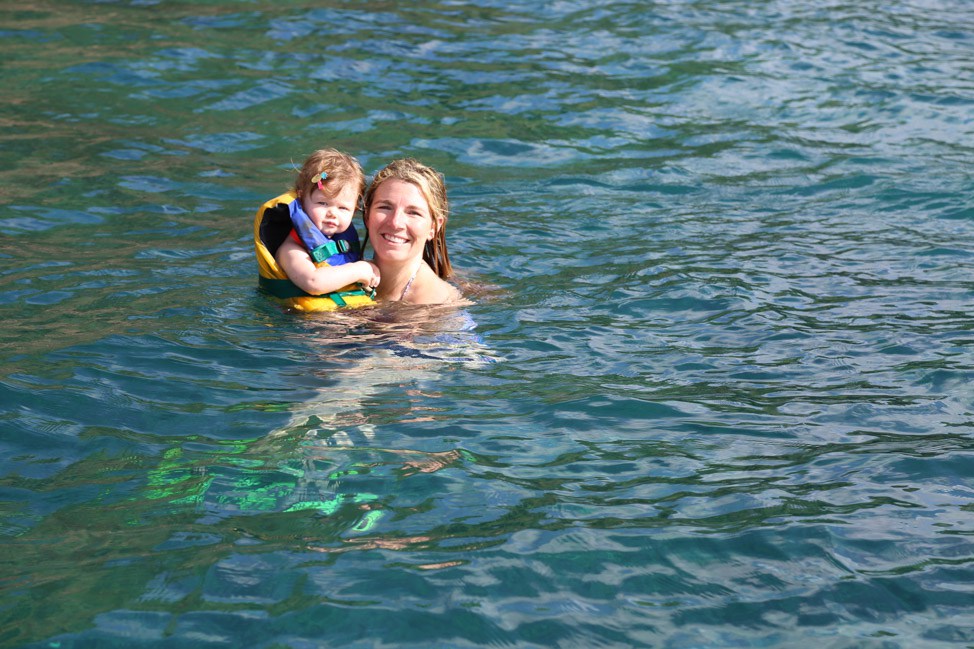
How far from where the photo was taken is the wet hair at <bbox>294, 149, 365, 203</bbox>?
5.84m

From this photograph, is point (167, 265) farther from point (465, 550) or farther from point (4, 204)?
point (465, 550)

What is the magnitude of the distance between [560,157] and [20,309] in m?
4.83

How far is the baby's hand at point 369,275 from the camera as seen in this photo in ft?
19.3

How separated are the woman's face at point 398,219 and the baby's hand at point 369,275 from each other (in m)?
0.16

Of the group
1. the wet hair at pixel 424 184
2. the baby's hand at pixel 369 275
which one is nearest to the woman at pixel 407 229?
the wet hair at pixel 424 184

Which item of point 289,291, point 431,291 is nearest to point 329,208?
point 289,291

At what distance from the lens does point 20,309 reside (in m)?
5.92

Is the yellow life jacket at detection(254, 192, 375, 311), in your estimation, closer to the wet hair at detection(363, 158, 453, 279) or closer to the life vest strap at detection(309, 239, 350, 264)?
the life vest strap at detection(309, 239, 350, 264)

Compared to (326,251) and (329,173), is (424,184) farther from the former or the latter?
(326,251)

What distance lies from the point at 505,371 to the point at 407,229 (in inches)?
43.5

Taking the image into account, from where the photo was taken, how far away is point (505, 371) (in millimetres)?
5406

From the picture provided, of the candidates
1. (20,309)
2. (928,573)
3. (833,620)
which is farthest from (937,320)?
(20,309)

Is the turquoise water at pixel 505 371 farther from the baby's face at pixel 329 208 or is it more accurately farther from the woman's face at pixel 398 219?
the baby's face at pixel 329 208

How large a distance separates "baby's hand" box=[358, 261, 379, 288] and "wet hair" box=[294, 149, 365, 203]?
0.40 meters
